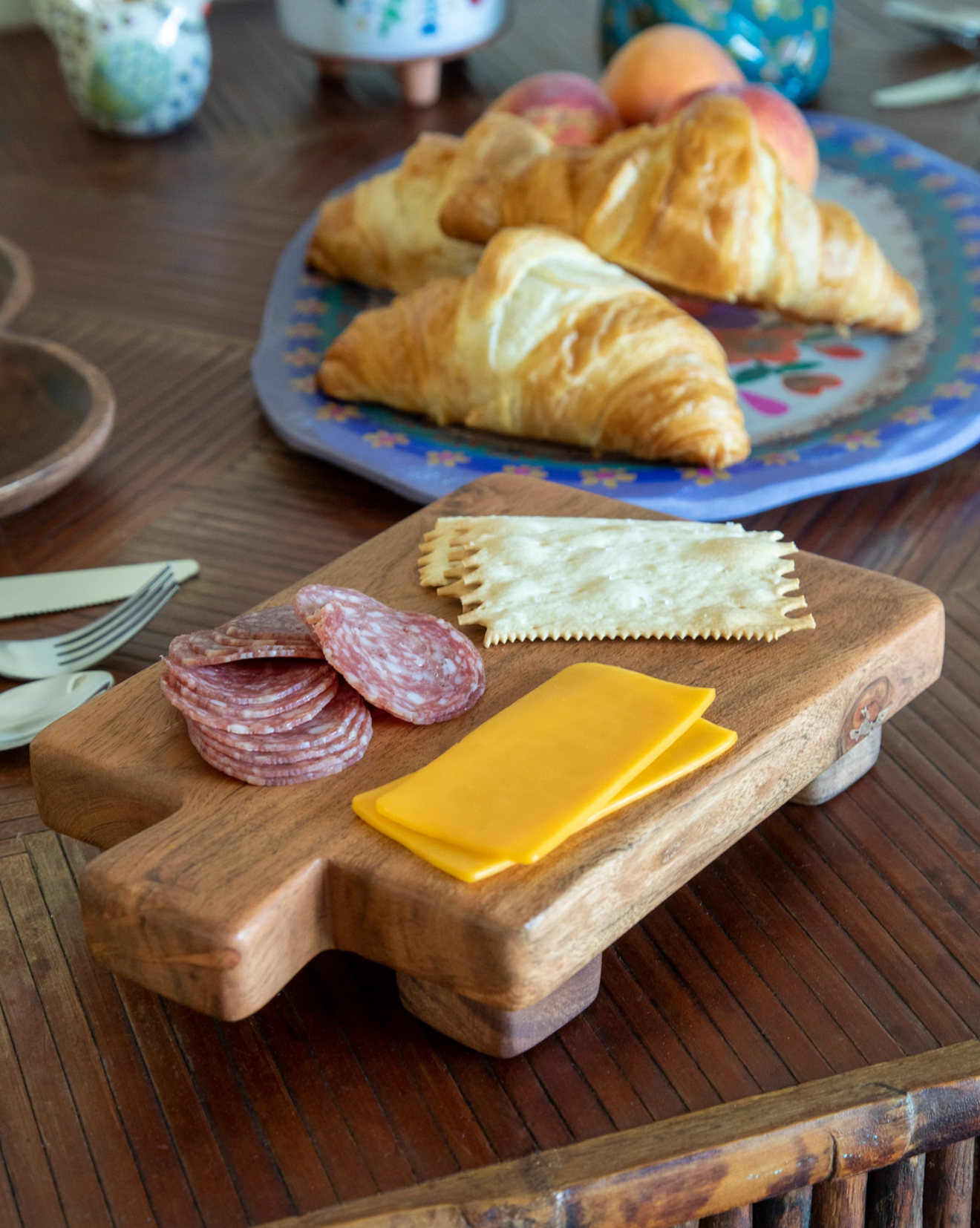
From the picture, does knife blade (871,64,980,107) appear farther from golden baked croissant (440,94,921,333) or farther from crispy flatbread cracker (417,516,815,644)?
crispy flatbread cracker (417,516,815,644)

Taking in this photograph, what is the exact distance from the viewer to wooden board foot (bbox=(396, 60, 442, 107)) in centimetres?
184

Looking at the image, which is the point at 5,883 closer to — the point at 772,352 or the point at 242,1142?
the point at 242,1142

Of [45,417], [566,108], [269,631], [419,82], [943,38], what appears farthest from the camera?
[943,38]

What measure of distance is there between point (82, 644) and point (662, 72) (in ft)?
3.09

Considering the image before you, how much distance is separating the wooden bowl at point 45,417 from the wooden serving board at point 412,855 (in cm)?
31

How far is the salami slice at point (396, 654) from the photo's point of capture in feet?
2.05

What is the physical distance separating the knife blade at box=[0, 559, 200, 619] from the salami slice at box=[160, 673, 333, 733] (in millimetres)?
293

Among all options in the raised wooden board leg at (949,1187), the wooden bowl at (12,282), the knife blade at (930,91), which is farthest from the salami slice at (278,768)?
the knife blade at (930,91)

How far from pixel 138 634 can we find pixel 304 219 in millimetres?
836

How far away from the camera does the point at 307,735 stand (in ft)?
2.01

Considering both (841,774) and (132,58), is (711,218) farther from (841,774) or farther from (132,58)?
(132,58)

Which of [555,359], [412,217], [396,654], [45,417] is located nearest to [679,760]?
[396,654]

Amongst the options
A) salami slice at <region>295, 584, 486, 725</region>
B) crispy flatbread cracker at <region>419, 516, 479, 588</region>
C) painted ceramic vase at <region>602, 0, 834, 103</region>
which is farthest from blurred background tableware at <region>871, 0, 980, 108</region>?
salami slice at <region>295, 584, 486, 725</region>

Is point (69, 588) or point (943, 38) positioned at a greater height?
point (943, 38)
